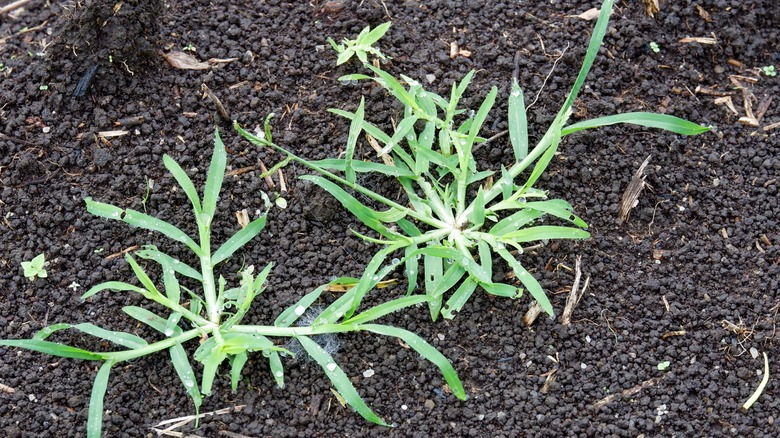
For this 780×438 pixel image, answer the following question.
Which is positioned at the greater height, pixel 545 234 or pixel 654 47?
pixel 654 47

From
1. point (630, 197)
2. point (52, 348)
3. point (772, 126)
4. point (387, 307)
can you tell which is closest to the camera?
point (52, 348)

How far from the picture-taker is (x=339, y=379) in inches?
92.0

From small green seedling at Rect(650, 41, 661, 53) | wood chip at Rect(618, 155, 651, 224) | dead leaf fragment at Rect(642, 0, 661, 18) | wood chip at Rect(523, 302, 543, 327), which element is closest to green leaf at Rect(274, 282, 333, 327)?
wood chip at Rect(523, 302, 543, 327)

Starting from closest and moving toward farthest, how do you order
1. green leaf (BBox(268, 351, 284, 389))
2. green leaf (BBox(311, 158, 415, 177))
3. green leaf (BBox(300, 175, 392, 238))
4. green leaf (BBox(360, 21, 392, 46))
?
green leaf (BBox(268, 351, 284, 389)) < green leaf (BBox(300, 175, 392, 238)) < green leaf (BBox(311, 158, 415, 177)) < green leaf (BBox(360, 21, 392, 46))

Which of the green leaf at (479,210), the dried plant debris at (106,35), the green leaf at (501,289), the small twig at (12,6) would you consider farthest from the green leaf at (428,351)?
the small twig at (12,6)

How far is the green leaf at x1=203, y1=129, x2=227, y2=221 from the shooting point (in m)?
2.55

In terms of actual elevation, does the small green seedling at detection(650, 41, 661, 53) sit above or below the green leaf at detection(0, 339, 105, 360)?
above

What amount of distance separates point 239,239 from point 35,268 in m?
0.61

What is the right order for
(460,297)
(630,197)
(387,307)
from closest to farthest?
(387,307) → (460,297) → (630,197)

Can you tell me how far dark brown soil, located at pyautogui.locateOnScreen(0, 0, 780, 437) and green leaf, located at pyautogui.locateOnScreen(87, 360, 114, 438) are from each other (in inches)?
3.5

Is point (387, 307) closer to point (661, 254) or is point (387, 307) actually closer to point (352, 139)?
point (352, 139)

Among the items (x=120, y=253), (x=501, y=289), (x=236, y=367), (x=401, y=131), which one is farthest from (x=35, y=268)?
(x=501, y=289)

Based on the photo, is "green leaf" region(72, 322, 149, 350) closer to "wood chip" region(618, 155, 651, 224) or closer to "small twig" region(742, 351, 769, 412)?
"wood chip" region(618, 155, 651, 224)

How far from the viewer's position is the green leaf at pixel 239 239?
2.55m
